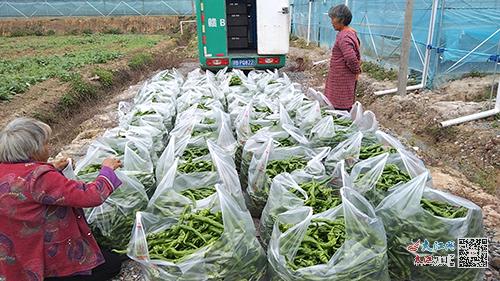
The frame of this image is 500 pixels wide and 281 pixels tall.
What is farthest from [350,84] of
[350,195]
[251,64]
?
[251,64]

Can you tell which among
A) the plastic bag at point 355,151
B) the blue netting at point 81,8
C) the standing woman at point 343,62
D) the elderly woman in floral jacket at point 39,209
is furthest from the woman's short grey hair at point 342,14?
the blue netting at point 81,8

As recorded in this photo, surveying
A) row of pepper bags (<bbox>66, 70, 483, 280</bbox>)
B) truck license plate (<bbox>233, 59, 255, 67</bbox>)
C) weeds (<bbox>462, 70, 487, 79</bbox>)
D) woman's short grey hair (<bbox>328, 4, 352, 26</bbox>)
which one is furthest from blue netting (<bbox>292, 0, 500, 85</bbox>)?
row of pepper bags (<bbox>66, 70, 483, 280</bbox>)

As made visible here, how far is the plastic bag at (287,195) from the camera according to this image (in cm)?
265

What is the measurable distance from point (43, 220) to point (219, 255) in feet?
3.65

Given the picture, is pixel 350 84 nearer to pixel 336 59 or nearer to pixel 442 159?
pixel 336 59

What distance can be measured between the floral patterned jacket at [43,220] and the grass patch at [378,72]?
836 cm

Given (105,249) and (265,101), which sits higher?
(265,101)

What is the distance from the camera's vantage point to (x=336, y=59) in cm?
486

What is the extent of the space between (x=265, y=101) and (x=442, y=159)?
257 centimetres

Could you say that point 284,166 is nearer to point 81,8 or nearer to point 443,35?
point 443,35

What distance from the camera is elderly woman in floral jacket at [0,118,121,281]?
2.21 metres

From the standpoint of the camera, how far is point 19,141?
2.20 metres

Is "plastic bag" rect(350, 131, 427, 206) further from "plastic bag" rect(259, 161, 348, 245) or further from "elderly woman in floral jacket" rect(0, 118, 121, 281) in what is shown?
"elderly woman in floral jacket" rect(0, 118, 121, 281)

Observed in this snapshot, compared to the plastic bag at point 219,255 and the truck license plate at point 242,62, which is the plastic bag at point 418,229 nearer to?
the plastic bag at point 219,255
